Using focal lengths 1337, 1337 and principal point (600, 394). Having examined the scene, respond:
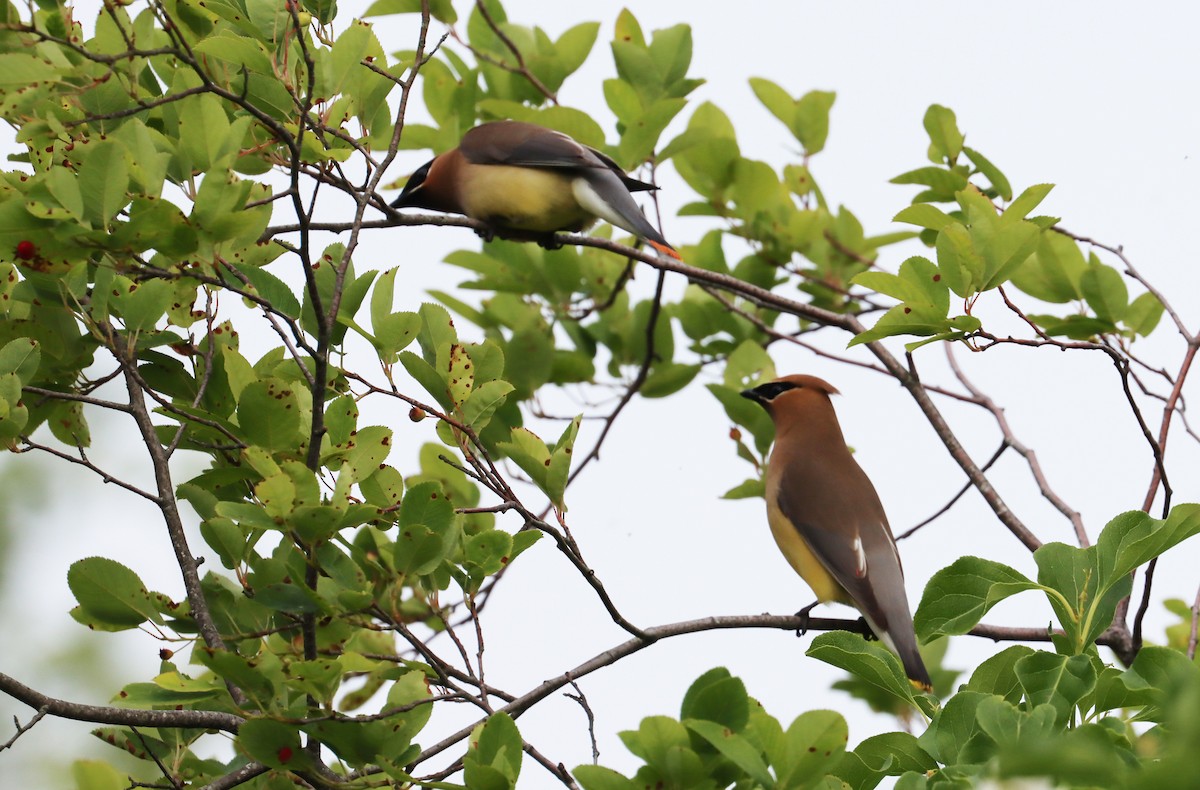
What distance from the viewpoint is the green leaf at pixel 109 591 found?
8.21 feet

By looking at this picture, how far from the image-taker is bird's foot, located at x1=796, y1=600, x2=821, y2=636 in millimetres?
3580

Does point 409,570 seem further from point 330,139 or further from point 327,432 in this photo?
point 330,139

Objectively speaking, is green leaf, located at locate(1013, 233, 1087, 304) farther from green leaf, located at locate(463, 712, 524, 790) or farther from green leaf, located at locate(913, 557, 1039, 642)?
green leaf, located at locate(463, 712, 524, 790)

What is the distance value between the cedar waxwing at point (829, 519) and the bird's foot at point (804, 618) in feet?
0.31

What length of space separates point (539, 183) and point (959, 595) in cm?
317

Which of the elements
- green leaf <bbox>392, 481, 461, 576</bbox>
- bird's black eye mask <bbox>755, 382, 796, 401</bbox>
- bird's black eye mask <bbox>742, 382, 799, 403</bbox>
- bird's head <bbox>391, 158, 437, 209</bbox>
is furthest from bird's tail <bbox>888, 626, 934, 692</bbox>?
bird's head <bbox>391, 158, 437, 209</bbox>

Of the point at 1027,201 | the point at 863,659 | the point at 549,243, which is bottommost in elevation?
the point at 863,659

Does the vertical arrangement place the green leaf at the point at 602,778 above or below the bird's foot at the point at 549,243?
below

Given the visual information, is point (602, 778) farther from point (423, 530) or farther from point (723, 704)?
point (423, 530)

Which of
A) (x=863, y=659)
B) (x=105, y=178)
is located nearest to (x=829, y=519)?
(x=863, y=659)

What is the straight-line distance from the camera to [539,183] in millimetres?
5199

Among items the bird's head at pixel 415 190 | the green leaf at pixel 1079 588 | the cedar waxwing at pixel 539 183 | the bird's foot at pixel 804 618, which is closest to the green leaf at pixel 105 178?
the green leaf at pixel 1079 588

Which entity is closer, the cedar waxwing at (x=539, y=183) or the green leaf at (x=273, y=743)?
the green leaf at (x=273, y=743)

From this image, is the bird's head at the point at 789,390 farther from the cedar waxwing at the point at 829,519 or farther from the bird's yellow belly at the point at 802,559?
the bird's yellow belly at the point at 802,559
